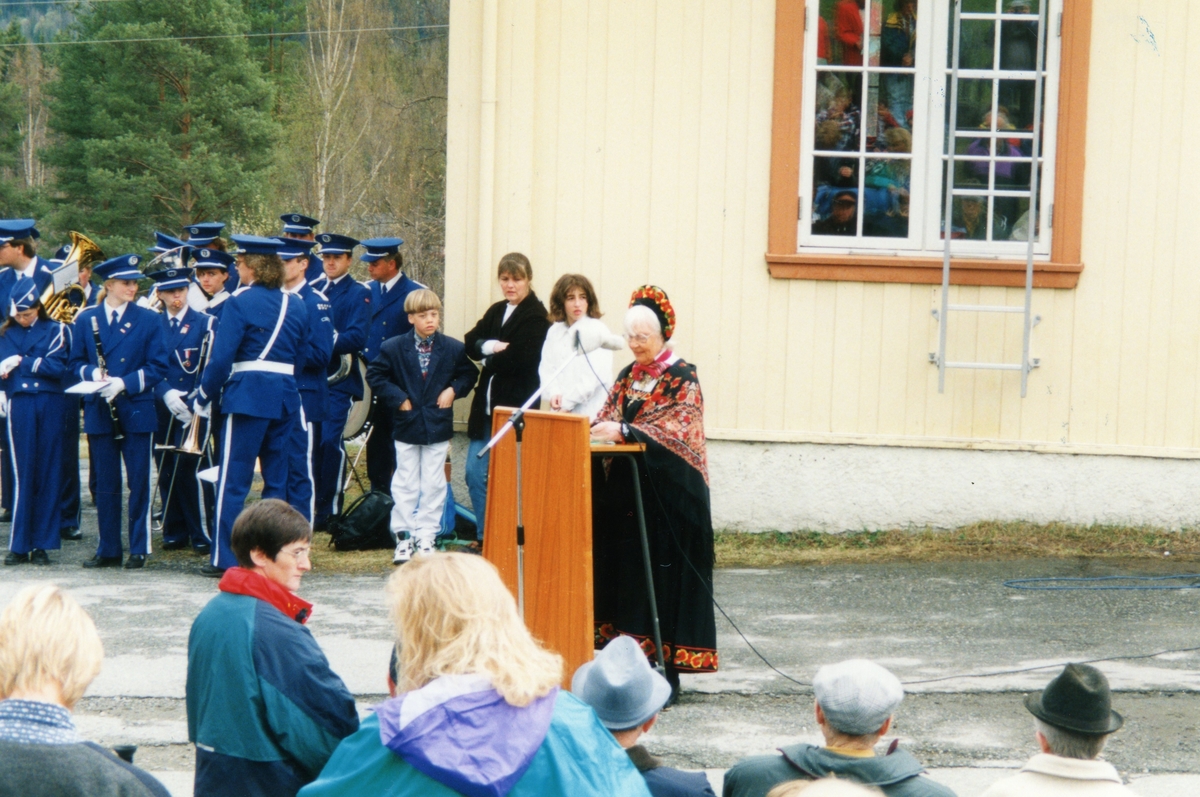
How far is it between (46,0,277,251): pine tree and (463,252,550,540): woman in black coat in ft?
75.3

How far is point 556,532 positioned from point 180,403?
15.3 feet

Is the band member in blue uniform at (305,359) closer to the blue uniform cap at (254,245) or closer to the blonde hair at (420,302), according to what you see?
the blue uniform cap at (254,245)

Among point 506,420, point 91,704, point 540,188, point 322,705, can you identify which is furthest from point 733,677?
point 540,188

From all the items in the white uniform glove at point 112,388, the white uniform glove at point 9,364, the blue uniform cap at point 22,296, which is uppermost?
the blue uniform cap at point 22,296

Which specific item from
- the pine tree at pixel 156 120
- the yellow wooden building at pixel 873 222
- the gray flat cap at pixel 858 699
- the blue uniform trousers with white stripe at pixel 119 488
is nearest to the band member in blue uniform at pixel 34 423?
the blue uniform trousers with white stripe at pixel 119 488

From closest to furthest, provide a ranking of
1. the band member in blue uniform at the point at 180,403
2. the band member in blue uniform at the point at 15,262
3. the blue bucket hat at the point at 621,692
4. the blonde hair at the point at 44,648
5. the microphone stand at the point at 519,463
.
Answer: the blonde hair at the point at 44,648 < the blue bucket hat at the point at 621,692 < the microphone stand at the point at 519,463 < the band member in blue uniform at the point at 180,403 < the band member in blue uniform at the point at 15,262

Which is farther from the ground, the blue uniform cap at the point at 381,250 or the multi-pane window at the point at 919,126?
the multi-pane window at the point at 919,126

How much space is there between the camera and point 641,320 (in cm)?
621

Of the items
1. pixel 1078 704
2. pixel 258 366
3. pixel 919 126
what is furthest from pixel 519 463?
pixel 919 126

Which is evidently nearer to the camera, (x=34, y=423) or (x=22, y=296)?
(x=34, y=423)

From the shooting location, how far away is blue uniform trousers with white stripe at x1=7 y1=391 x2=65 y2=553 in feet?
30.7

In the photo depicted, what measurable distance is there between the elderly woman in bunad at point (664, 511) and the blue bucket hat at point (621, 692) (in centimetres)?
259

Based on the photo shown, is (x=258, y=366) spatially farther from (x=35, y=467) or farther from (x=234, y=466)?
(x=35, y=467)

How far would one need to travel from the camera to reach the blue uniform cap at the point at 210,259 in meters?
10.5
